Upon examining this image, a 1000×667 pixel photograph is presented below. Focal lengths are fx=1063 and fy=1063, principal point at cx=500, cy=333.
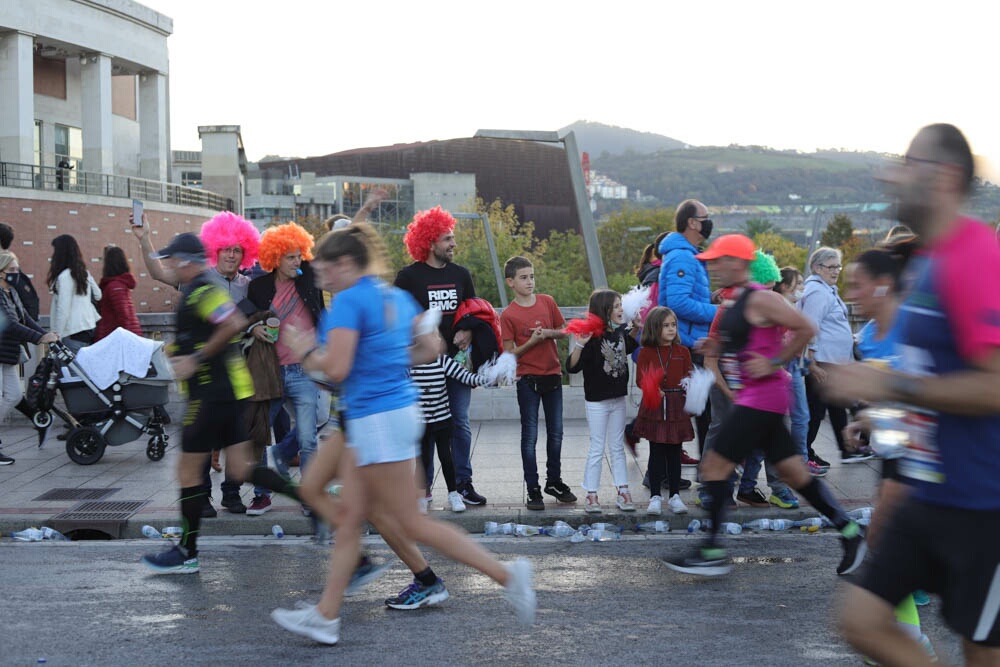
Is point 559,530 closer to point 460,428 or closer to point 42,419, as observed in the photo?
point 460,428

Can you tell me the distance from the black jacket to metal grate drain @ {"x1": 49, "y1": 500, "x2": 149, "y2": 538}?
1879mm

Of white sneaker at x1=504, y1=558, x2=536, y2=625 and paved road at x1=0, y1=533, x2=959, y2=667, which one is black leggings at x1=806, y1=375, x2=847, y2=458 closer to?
paved road at x1=0, y1=533, x2=959, y2=667

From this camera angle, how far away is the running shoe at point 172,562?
6.29 m

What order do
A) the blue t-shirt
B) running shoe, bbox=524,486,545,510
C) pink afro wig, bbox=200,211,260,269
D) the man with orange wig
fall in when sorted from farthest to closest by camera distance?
pink afro wig, bbox=200,211,260,269
running shoe, bbox=524,486,545,510
the man with orange wig
the blue t-shirt

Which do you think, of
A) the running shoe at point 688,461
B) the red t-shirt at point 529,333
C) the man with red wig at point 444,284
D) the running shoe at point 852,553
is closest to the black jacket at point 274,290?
the man with red wig at point 444,284

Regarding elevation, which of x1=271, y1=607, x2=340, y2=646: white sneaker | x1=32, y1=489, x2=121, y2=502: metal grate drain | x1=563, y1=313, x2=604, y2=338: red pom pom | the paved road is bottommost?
x1=32, y1=489, x2=121, y2=502: metal grate drain

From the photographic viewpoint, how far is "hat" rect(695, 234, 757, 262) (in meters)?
6.11

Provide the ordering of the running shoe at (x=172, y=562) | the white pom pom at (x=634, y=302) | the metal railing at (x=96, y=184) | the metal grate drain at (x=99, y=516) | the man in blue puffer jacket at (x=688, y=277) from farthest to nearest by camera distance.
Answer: the metal railing at (x=96, y=184)
the white pom pom at (x=634, y=302)
the man in blue puffer jacket at (x=688, y=277)
the metal grate drain at (x=99, y=516)
the running shoe at (x=172, y=562)

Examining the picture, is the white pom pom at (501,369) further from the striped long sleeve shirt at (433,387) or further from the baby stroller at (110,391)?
the baby stroller at (110,391)

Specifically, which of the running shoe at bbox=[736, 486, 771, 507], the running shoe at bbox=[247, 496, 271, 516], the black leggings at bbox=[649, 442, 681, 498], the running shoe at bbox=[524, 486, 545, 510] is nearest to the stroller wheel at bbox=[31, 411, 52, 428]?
the running shoe at bbox=[247, 496, 271, 516]

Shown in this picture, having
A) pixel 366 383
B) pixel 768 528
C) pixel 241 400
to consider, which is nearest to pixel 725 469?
pixel 768 528

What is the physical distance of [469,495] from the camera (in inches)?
323

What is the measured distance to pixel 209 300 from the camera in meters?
6.20

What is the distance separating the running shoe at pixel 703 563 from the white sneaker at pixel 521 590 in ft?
4.63
